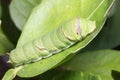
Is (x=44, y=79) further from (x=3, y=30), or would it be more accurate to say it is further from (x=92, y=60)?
(x=3, y=30)

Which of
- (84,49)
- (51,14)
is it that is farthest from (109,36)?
(51,14)

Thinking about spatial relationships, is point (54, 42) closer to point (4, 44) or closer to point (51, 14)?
point (51, 14)

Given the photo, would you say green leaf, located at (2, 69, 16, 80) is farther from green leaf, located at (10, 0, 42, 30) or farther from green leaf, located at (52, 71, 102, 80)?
green leaf, located at (10, 0, 42, 30)

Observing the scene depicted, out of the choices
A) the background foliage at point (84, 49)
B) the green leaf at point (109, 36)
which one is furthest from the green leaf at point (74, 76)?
the green leaf at point (109, 36)

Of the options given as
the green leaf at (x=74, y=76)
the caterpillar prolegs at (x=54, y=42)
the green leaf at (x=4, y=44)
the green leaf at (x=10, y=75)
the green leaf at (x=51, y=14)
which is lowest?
the green leaf at (x=74, y=76)

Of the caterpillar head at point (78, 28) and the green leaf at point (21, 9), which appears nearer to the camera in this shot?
the caterpillar head at point (78, 28)

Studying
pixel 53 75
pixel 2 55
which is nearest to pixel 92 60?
pixel 53 75

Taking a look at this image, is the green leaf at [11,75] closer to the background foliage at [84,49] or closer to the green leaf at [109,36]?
the background foliage at [84,49]
